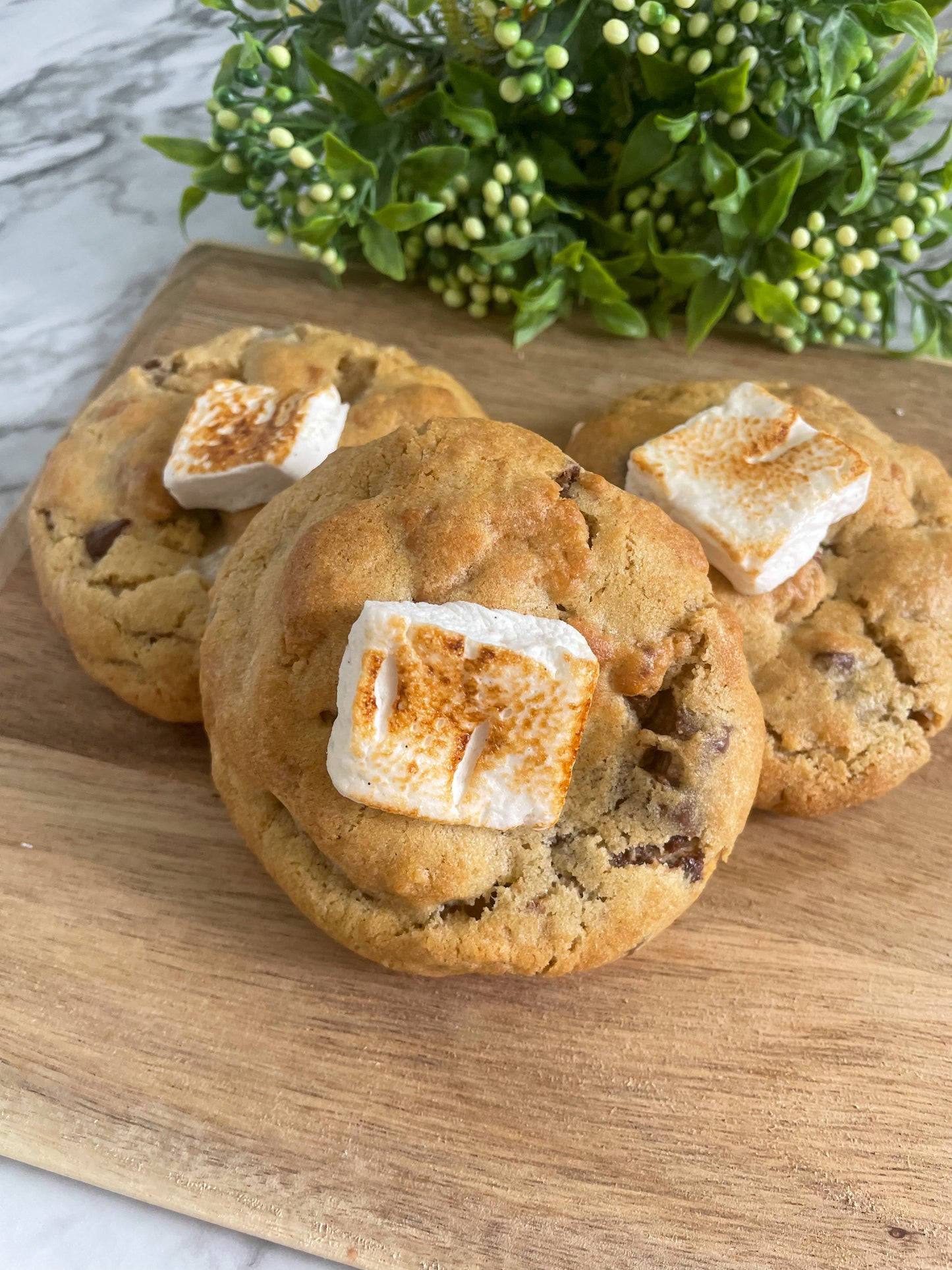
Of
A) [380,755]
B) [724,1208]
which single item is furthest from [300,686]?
[724,1208]

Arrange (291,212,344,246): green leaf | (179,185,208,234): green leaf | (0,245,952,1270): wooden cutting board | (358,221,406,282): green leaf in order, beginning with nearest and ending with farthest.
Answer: (0,245,952,1270): wooden cutting board, (291,212,344,246): green leaf, (358,221,406,282): green leaf, (179,185,208,234): green leaf

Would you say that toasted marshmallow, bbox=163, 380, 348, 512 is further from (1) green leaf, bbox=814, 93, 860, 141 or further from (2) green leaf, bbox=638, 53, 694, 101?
(1) green leaf, bbox=814, 93, 860, 141

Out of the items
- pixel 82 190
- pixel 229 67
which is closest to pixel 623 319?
pixel 229 67

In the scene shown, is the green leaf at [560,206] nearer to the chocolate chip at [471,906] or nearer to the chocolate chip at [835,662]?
the chocolate chip at [835,662]

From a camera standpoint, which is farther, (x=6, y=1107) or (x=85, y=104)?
(x=85, y=104)

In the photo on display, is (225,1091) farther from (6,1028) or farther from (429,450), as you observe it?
Result: (429,450)

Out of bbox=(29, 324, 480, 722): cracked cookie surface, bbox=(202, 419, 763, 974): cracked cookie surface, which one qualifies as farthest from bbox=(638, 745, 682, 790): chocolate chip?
bbox=(29, 324, 480, 722): cracked cookie surface

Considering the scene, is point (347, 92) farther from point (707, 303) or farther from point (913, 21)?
point (913, 21)
